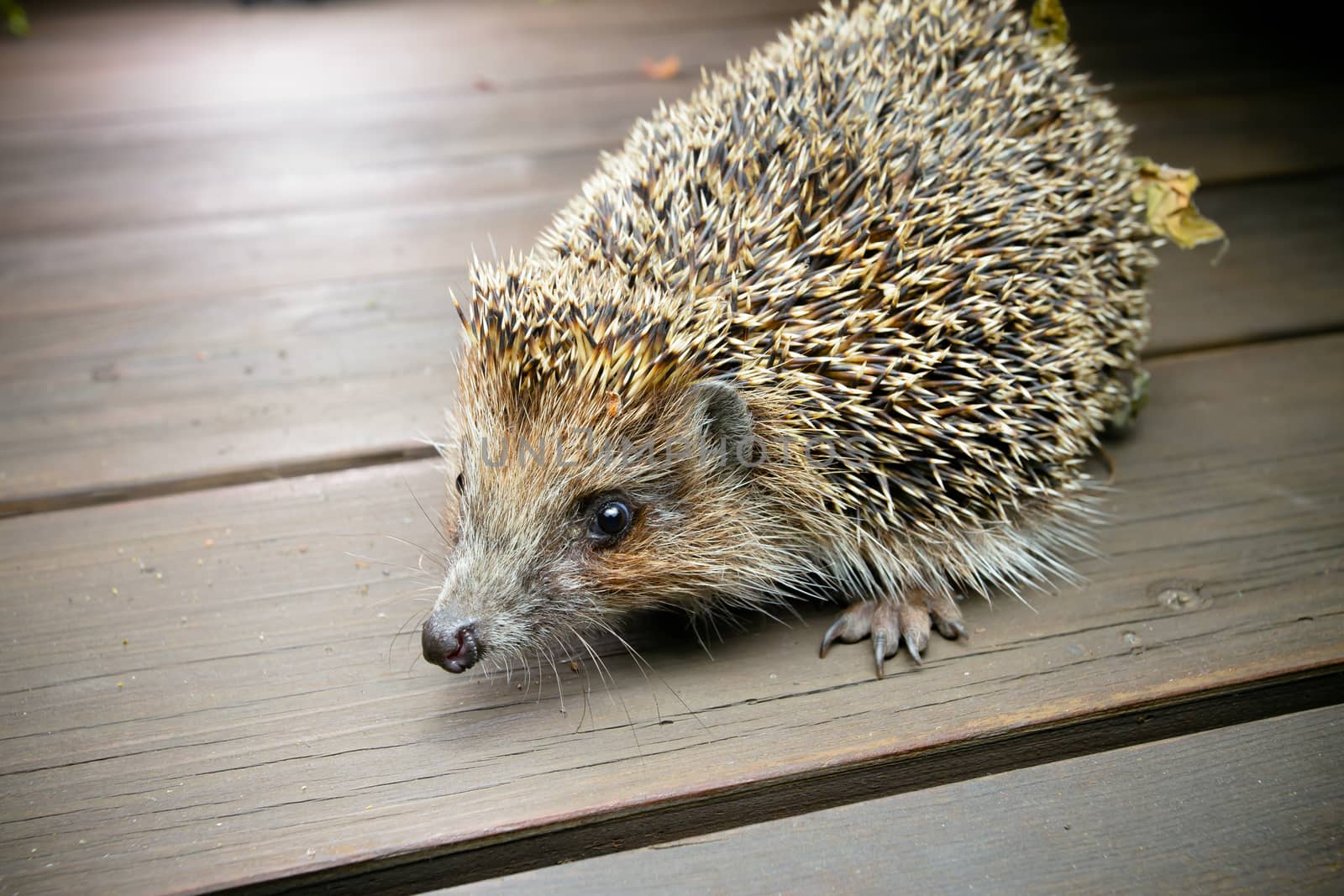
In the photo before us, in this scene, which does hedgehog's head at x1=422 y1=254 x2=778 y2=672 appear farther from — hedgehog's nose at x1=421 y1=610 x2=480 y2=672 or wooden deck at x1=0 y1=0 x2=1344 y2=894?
wooden deck at x1=0 y1=0 x2=1344 y2=894

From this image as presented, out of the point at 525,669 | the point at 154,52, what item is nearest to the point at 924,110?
the point at 525,669

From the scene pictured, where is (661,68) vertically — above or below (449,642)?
above

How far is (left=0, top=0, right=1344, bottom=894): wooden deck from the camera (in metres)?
2.31

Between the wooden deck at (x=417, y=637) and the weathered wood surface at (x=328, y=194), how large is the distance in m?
0.02

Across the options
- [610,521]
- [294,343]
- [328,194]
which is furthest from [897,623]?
[328,194]

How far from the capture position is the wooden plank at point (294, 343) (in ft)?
11.4

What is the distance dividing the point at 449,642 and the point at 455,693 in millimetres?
285

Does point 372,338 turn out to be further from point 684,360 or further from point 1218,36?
point 1218,36

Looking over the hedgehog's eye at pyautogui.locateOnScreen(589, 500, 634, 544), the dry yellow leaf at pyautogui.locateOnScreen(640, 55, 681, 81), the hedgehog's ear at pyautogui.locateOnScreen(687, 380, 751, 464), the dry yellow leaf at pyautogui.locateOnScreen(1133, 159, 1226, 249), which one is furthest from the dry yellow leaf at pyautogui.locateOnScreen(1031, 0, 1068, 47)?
the dry yellow leaf at pyautogui.locateOnScreen(640, 55, 681, 81)

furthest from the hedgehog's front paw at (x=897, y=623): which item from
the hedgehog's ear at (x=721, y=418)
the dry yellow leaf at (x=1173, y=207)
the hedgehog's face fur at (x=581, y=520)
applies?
the dry yellow leaf at (x=1173, y=207)

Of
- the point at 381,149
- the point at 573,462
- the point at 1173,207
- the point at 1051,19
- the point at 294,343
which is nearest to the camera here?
the point at 573,462

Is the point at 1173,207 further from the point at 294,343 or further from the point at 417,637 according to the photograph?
the point at 294,343

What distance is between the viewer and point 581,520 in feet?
8.51

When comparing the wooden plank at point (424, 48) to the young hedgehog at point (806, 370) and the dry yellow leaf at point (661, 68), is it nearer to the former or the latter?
the dry yellow leaf at point (661, 68)
